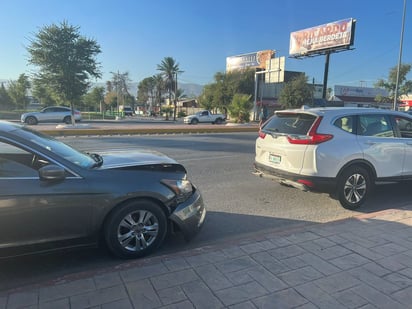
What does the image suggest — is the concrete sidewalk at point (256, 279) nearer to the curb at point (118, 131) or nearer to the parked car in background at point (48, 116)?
the curb at point (118, 131)

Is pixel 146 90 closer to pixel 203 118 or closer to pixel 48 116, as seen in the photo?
pixel 203 118

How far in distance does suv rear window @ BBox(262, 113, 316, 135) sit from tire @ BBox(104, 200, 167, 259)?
2921 millimetres

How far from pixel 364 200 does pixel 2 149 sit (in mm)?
5311

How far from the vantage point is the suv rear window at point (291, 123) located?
17.3ft

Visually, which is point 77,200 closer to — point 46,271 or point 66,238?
point 66,238

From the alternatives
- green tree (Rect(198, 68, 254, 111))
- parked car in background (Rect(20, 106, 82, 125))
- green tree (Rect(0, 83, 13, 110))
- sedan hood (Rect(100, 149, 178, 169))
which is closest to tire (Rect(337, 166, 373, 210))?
sedan hood (Rect(100, 149, 178, 169))

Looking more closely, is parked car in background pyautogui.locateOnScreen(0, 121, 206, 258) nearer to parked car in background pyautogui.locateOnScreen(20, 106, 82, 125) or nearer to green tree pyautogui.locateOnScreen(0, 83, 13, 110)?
parked car in background pyautogui.locateOnScreen(20, 106, 82, 125)

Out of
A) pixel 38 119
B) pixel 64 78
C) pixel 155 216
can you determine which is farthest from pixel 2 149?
pixel 38 119

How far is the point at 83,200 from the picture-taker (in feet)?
10.3

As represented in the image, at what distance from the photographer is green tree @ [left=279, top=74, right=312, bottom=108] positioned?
44875mm

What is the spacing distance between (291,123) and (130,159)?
3028 mm

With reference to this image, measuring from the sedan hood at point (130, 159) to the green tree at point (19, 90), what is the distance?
58.8 meters

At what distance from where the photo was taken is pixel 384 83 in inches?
2060

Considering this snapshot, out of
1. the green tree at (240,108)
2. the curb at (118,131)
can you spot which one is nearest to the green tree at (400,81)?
the green tree at (240,108)
